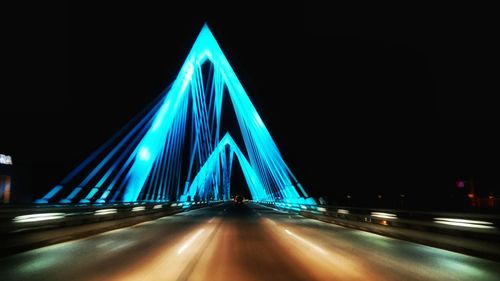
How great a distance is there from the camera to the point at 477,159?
125ft

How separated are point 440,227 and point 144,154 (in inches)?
875

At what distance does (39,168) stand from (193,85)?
2345 centimetres

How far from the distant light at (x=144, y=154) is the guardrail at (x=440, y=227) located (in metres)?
15.6

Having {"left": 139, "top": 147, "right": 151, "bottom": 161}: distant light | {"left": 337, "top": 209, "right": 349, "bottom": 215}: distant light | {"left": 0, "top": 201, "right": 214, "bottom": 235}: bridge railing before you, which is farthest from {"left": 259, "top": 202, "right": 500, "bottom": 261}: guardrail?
{"left": 139, "top": 147, "right": 151, "bottom": 161}: distant light

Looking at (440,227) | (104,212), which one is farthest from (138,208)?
(440,227)

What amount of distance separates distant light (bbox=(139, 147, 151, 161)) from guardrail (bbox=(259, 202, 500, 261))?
15622 millimetres

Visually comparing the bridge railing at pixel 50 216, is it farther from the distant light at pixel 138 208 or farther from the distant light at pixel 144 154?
the distant light at pixel 144 154

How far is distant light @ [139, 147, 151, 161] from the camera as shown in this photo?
1222 inches

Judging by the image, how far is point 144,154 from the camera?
3127cm

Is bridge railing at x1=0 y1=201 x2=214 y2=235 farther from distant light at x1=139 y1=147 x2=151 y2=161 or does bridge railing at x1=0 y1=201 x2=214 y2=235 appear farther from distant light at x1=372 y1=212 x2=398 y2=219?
distant light at x1=372 y1=212 x2=398 y2=219

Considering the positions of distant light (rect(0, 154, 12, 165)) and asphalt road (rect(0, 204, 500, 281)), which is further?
distant light (rect(0, 154, 12, 165))

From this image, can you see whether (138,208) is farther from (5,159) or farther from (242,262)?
(5,159)

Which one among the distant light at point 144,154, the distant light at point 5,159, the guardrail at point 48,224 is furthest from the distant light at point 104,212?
the distant light at point 5,159

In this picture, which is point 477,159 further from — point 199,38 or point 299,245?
point 299,245
